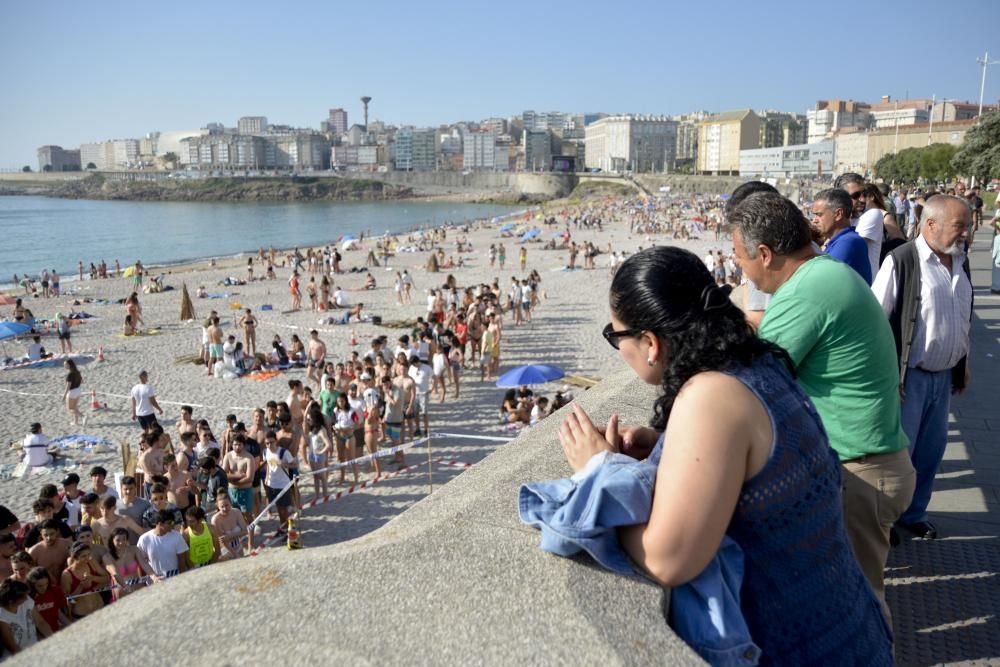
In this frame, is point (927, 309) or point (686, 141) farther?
point (686, 141)

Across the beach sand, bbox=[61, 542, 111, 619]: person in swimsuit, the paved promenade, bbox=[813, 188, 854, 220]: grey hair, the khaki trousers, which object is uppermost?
bbox=[813, 188, 854, 220]: grey hair

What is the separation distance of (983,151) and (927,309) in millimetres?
30525

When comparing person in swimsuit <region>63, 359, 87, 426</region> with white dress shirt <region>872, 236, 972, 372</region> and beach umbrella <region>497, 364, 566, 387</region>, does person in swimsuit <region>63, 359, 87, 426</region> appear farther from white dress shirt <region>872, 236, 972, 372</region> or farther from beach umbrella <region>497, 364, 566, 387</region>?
white dress shirt <region>872, 236, 972, 372</region>

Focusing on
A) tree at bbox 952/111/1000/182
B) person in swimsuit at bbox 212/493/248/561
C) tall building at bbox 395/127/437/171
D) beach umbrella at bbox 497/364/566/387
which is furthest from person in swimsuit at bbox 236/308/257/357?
tall building at bbox 395/127/437/171

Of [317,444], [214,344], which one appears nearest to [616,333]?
[317,444]

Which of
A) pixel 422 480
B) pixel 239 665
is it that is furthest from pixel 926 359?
pixel 422 480

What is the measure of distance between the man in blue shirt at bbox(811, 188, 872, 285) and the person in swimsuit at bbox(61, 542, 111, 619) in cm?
541

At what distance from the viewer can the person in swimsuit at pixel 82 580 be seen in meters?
5.41

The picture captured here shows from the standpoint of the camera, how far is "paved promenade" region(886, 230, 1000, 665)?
2621mm

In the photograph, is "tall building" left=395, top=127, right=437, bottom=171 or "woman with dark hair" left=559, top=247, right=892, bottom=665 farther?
"tall building" left=395, top=127, right=437, bottom=171

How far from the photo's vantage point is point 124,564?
579 centimetres

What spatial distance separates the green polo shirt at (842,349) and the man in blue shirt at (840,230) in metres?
1.20

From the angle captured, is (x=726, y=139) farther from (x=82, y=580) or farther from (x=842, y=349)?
(x=842, y=349)

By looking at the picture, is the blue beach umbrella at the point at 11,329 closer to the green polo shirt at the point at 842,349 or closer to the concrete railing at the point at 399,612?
the concrete railing at the point at 399,612
